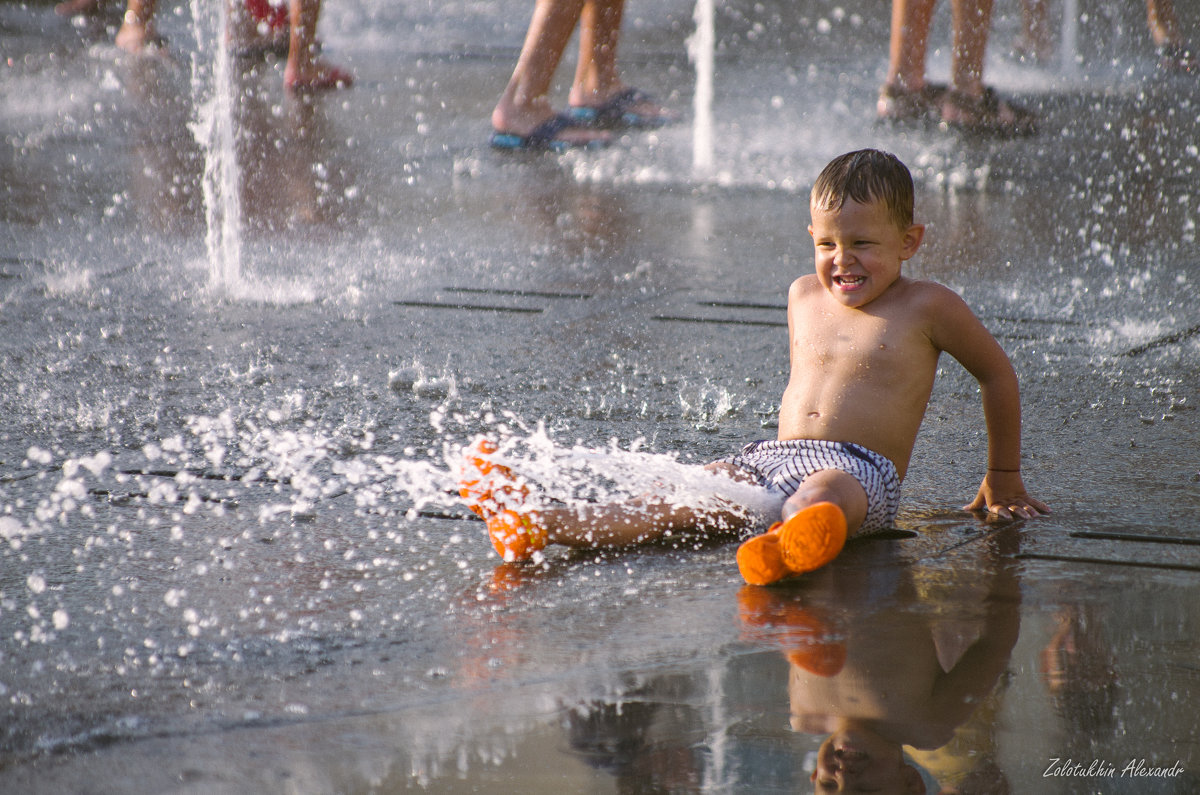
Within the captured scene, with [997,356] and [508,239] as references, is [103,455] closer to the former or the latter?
[997,356]

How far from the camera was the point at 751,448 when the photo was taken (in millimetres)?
2750

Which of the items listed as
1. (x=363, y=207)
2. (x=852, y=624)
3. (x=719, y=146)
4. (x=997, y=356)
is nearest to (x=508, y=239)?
(x=363, y=207)

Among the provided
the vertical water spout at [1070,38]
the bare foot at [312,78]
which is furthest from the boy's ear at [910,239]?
the vertical water spout at [1070,38]

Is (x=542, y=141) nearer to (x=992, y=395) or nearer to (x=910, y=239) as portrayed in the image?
(x=910, y=239)

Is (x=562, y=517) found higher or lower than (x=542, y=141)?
lower

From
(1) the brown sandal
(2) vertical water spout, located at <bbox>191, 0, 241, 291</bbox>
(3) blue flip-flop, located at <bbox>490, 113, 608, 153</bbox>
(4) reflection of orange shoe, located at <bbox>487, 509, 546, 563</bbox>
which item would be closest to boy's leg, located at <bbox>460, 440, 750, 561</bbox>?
(4) reflection of orange shoe, located at <bbox>487, 509, 546, 563</bbox>

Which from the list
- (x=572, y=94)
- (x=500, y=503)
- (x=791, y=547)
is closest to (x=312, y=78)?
(x=572, y=94)

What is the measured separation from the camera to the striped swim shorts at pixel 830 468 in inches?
98.2

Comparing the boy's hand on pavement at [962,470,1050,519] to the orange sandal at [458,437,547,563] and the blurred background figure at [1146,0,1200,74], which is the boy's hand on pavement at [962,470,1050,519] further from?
the blurred background figure at [1146,0,1200,74]

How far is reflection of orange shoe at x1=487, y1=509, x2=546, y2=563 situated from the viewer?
2400mm

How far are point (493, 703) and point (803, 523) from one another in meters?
0.66

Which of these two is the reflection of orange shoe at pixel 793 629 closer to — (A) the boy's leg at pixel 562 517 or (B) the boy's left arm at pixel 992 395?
(A) the boy's leg at pixel 562 517

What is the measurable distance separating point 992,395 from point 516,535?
3.15 ft

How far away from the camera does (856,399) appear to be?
8.73 feet
